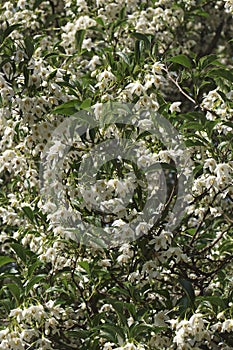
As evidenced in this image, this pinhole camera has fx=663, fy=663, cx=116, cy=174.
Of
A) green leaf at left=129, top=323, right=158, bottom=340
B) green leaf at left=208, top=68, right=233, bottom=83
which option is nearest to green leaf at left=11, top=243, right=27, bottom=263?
green leaf at left=129, top=323, right=158, bottom=340

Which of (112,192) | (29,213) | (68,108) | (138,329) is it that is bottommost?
(138,329)

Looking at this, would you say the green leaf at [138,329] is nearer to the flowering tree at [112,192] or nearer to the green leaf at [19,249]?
the flowering tree at [112,192]

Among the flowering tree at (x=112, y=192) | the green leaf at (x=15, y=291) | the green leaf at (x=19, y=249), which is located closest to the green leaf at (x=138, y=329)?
the flowering tree at (x=112, y=192)

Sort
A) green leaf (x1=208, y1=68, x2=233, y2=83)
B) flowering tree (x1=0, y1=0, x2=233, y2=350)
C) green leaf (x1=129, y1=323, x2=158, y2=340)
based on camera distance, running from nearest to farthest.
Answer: green leaf (x1=129, y1=323, x2=158, y2=340), flowering tree (x1=0, y1=0, x2=233, y2=350), green leaf (x1=208, y1=68, x2=233, y2=83)

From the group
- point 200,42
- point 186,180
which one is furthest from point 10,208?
point 200,42

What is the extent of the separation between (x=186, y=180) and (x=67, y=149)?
2.41 feet

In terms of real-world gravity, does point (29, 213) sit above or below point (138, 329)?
above

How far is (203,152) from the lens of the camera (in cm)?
350

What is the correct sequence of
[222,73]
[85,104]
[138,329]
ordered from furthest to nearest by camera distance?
[222,73] < [85,104] < [138,329]

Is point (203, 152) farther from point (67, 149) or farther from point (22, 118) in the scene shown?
point (22, 118)

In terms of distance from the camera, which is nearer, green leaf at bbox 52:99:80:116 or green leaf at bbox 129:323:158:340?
green leaf at bbox 129:323:158:340

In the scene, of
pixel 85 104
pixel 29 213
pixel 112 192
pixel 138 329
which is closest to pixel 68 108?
pixel 85 104

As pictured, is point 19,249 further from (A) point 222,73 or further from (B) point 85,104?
(A) point 222,73

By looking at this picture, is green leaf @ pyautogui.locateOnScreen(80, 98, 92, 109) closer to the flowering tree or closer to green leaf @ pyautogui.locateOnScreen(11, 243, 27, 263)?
the flowering tree
